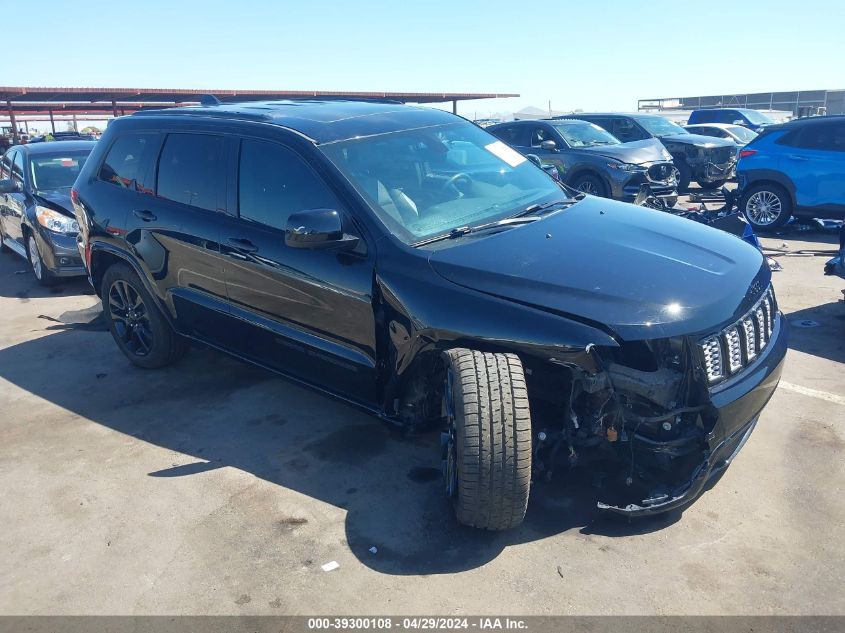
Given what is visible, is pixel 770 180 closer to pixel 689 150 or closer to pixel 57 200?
pixel 689 150

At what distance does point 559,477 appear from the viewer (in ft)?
11.7

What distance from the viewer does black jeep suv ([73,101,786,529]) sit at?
289 centimetres

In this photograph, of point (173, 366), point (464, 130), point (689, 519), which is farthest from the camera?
point (173, 366)

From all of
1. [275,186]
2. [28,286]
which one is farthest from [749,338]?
[28,286]

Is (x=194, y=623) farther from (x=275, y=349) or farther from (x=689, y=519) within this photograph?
(x=689, y=519)

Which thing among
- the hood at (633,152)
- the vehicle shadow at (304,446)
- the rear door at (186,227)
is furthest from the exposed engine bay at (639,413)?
the hood at (633,152)

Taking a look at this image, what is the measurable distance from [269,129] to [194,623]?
2639mm

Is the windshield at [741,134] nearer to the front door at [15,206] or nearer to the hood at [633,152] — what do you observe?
the hood at [633,152]

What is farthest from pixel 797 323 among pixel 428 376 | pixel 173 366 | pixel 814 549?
pixel 173 366

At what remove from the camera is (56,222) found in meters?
7.65

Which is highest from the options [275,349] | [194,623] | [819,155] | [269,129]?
[269,129]

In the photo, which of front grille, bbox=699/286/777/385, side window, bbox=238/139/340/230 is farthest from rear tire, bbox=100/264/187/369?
front grille, bbox=699/286/777/385

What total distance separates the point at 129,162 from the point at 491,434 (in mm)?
3625

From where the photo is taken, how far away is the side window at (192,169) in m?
4.25
